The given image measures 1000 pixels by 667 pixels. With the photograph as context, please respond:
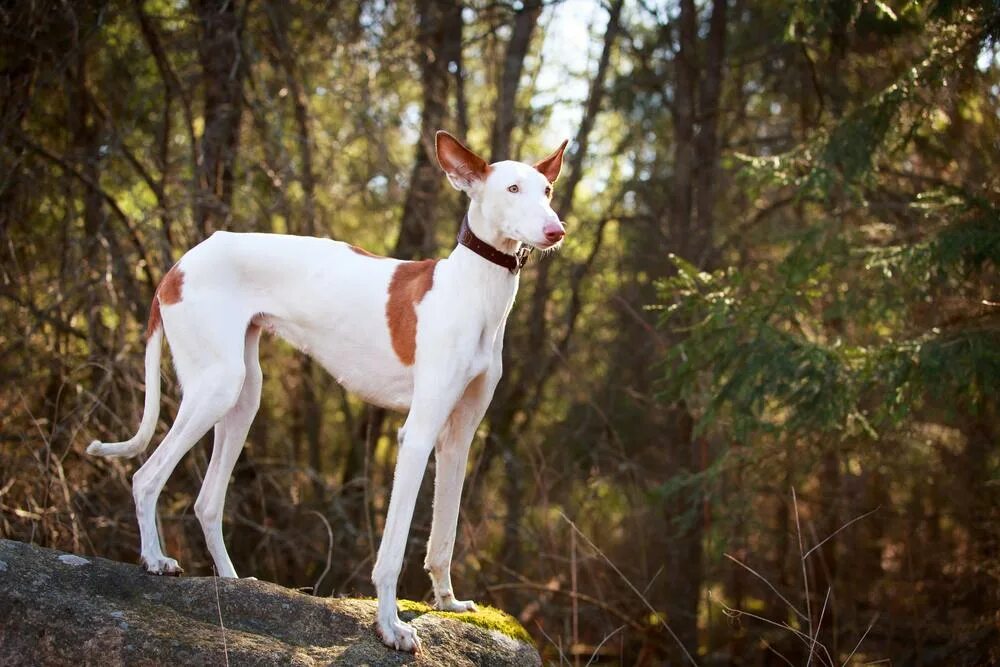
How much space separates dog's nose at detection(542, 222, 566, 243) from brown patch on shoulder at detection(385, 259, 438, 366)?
2.23ft

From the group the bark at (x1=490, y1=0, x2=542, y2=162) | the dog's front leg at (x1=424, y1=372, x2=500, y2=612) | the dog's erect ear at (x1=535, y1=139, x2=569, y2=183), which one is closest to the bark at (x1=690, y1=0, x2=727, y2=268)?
the bark at (x1=490, y1=0, x2=542, y2=162)

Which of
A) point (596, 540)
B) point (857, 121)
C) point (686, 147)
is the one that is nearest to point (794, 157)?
point (857, 121)

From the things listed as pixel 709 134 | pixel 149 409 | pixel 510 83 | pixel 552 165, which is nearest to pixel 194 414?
pixel 149 409

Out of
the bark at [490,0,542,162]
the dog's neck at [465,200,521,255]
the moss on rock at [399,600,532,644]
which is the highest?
the bark at [490,0,542,162]

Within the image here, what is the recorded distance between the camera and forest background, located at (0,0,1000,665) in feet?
23.9

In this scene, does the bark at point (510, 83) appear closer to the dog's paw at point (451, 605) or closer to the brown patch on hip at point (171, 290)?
the brown patch on hip at point (171, 290)

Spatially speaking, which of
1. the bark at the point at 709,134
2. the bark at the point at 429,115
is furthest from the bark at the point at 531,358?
the bark at the point at 429,115

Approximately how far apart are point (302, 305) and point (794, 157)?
15.5ft

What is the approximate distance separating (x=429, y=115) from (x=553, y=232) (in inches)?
285

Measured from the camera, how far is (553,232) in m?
4.17

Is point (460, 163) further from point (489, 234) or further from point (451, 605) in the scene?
point (451, 605)

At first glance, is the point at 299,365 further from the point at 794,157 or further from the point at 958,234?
the point at 958,234

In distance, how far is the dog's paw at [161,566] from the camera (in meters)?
4.38

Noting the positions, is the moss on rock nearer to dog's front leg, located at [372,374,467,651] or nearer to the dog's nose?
dog's front leg, located at [372,374,467,651]
